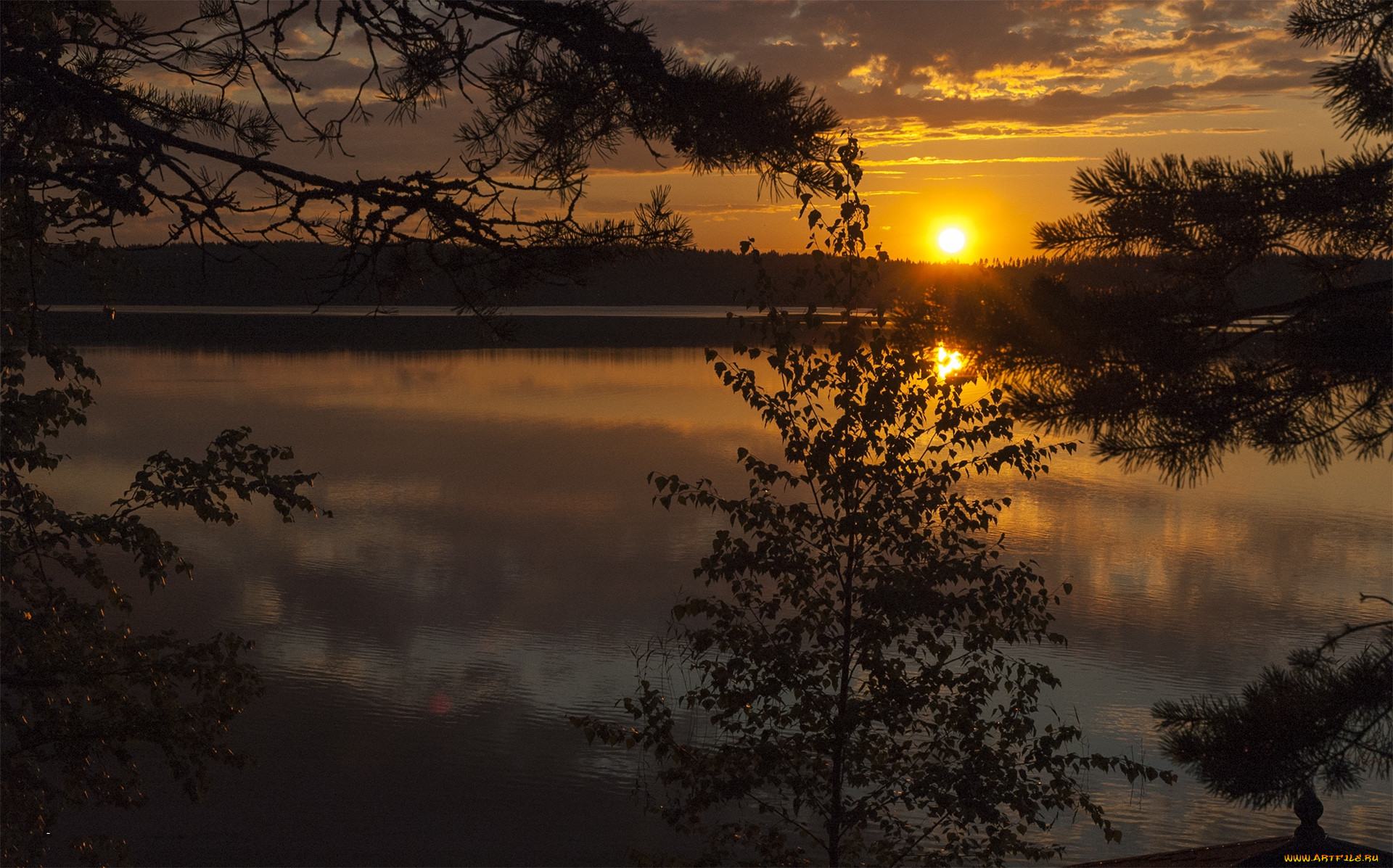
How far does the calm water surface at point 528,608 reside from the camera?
35.8 feet

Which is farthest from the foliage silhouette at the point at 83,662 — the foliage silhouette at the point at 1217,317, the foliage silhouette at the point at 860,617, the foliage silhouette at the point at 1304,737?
the foliage silhouette at the point at 1304,737

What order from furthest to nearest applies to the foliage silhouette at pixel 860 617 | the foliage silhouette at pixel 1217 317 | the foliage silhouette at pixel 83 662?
1. the foliage silhouette at pixel 860 617
2. the foliage silhouette at pixel 83 662
3. the foliage silhouette at pixel 1217 317

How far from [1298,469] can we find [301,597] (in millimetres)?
27124

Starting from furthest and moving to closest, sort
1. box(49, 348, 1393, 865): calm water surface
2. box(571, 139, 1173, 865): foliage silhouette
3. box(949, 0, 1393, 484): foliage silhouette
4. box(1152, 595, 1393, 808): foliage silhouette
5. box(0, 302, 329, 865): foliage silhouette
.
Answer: box(49, 348, 1393, 865): calm water surface
box(571, 139, 1173, 865): foliage silhouette
box(0, 302, 329, 865): foliage silhouette
box(949, 0, 1393, 484): foliage silhouette
box(1152, 595, 1393, 808): foliage silhouette

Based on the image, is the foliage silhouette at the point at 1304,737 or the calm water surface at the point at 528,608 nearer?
the foliage silhouette at the point at 1304,737

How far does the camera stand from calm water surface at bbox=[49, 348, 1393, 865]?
1091 centimetres

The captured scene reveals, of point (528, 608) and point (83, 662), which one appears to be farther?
point (528, 608)

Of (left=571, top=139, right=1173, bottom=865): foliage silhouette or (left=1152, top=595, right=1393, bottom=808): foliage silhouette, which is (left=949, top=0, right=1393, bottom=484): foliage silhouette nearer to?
(left=1152, top=595, right=1393, bottom=808): foliage silhouette

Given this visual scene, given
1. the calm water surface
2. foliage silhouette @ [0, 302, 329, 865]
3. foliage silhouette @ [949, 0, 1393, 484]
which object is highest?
foliage silhouette @ [949, 0, 1393, 484]

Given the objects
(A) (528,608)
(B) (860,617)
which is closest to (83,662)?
(B) (860,617)

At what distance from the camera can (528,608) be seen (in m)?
17.5

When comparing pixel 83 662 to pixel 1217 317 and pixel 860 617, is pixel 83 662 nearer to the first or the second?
pixel 860 617

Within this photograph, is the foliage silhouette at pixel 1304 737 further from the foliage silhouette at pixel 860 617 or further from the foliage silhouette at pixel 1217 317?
the foliage silhouette at pixel 860 617

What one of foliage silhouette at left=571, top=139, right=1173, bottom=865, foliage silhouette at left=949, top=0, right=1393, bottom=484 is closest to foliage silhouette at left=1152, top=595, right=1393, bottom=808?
foliage silhouette at left=949, top=0, right=1393, bottom=484
